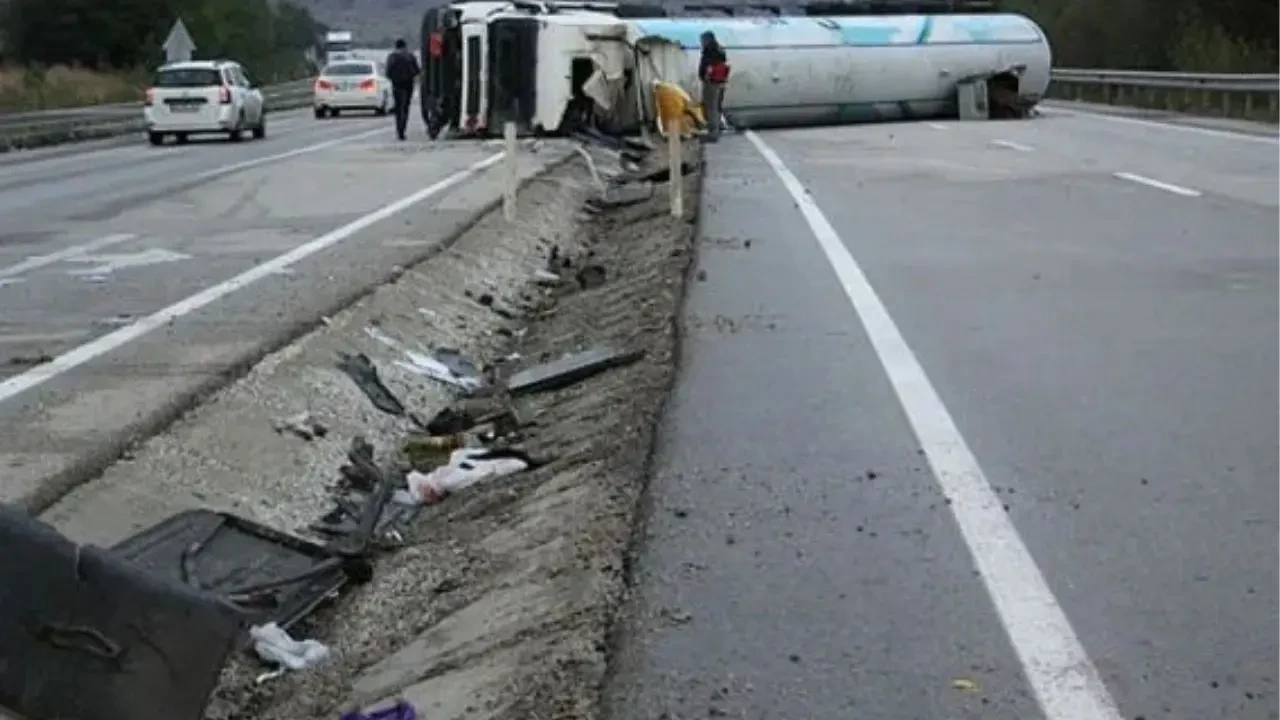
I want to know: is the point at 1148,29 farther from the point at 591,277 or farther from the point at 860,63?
the point at 591,277

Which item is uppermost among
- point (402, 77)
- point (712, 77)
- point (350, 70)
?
point (712, 77)

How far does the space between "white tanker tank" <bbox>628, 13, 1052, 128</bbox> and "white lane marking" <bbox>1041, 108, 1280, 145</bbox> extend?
1972mm

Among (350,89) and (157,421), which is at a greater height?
(350,89)

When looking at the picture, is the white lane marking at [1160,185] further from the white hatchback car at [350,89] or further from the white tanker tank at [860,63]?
the white hatchback car at [350,89]

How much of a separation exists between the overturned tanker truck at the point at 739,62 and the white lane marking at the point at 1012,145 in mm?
5733

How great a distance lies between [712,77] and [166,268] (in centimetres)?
2187

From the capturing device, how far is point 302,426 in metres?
10.2

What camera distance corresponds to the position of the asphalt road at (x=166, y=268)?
987 cm

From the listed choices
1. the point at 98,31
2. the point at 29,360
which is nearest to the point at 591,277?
the point at 29,360

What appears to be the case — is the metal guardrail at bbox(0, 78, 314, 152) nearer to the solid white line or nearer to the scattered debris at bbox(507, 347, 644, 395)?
the scattered debris at bbox(507, 347, 644, 395)

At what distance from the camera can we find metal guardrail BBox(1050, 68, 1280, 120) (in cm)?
4128

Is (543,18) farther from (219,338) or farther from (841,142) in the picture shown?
(219,338)

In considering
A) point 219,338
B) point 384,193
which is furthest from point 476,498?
point 384,193

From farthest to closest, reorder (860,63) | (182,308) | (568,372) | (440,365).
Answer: (860,63)
(182,308)
(440,365)
(568,372)
